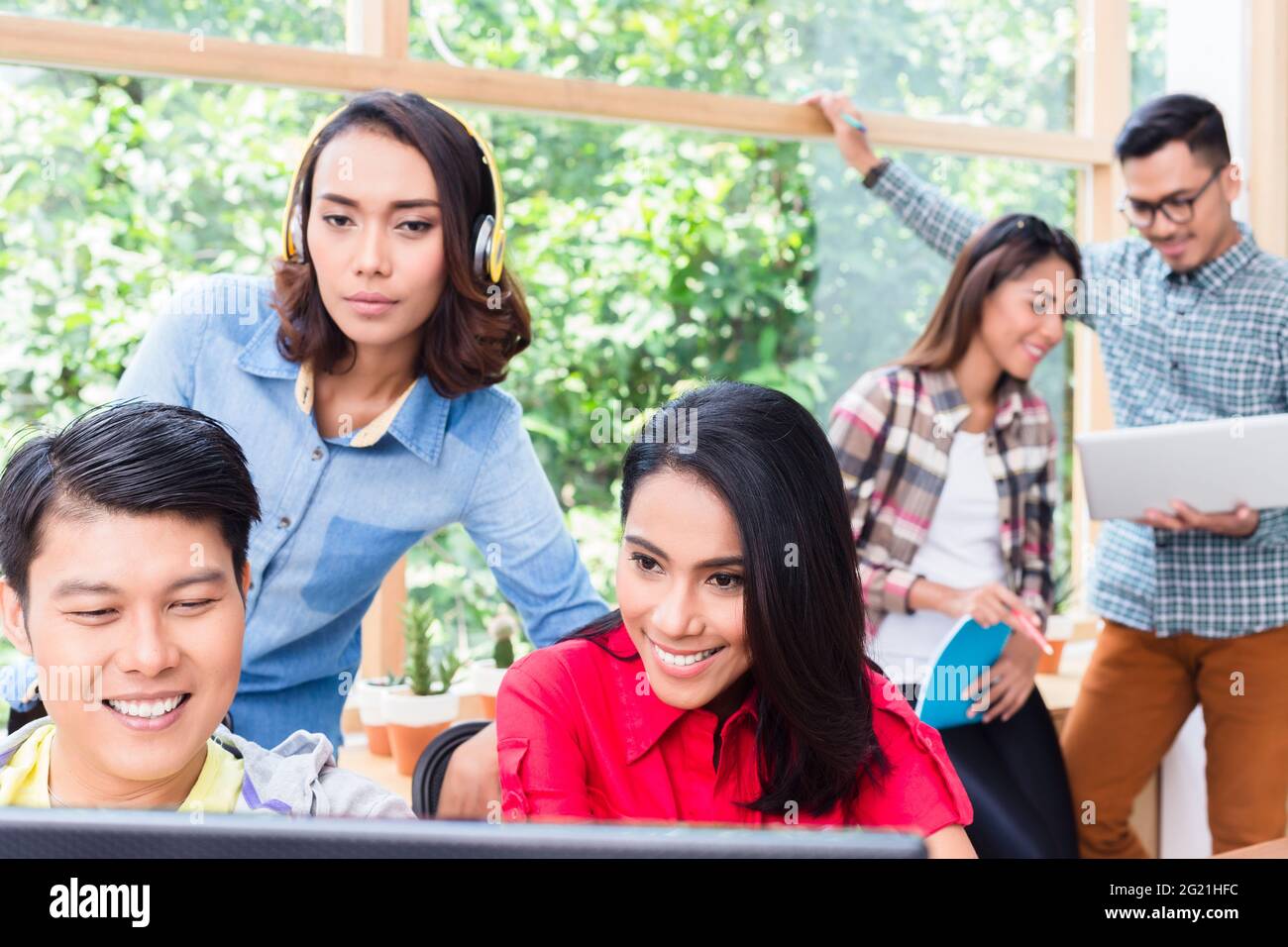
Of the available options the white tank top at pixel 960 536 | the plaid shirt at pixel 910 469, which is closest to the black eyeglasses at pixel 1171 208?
the plaid shirt at pixel 910 469

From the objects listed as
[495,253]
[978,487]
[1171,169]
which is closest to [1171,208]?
[1171,169]

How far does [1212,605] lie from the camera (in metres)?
2.35

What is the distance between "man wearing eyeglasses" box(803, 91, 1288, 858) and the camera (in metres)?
2.30

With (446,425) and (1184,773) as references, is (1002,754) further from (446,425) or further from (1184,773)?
(446,425)

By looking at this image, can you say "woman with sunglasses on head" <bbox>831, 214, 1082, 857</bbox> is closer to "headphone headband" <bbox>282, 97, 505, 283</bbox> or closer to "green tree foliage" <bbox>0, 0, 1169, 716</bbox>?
"green tree foliage" <bbox>0, 0, 1169, 716</bbox>

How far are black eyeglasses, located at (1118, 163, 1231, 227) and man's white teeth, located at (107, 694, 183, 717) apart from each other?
77.0 inches

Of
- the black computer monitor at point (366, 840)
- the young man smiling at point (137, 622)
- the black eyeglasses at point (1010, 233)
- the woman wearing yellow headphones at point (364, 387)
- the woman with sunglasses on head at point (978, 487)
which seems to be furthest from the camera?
the black eyeglasses at point (1010, 233)

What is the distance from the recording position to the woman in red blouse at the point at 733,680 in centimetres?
114

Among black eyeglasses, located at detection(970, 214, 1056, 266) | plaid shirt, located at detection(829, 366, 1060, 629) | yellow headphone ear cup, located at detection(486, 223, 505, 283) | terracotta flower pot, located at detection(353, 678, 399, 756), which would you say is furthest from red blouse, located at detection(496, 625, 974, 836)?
black eyeglasses, located at detection(970, 214, 1056, 266)

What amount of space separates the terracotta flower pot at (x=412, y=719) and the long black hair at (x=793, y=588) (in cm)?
104

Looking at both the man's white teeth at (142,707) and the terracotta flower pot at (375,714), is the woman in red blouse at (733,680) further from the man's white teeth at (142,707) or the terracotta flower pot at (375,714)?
the terracotta flower pot at (375,714)

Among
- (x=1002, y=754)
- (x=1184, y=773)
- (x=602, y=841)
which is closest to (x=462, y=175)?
(x=602, y=841)

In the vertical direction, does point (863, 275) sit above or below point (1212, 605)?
above

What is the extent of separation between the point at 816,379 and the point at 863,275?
27 cm
